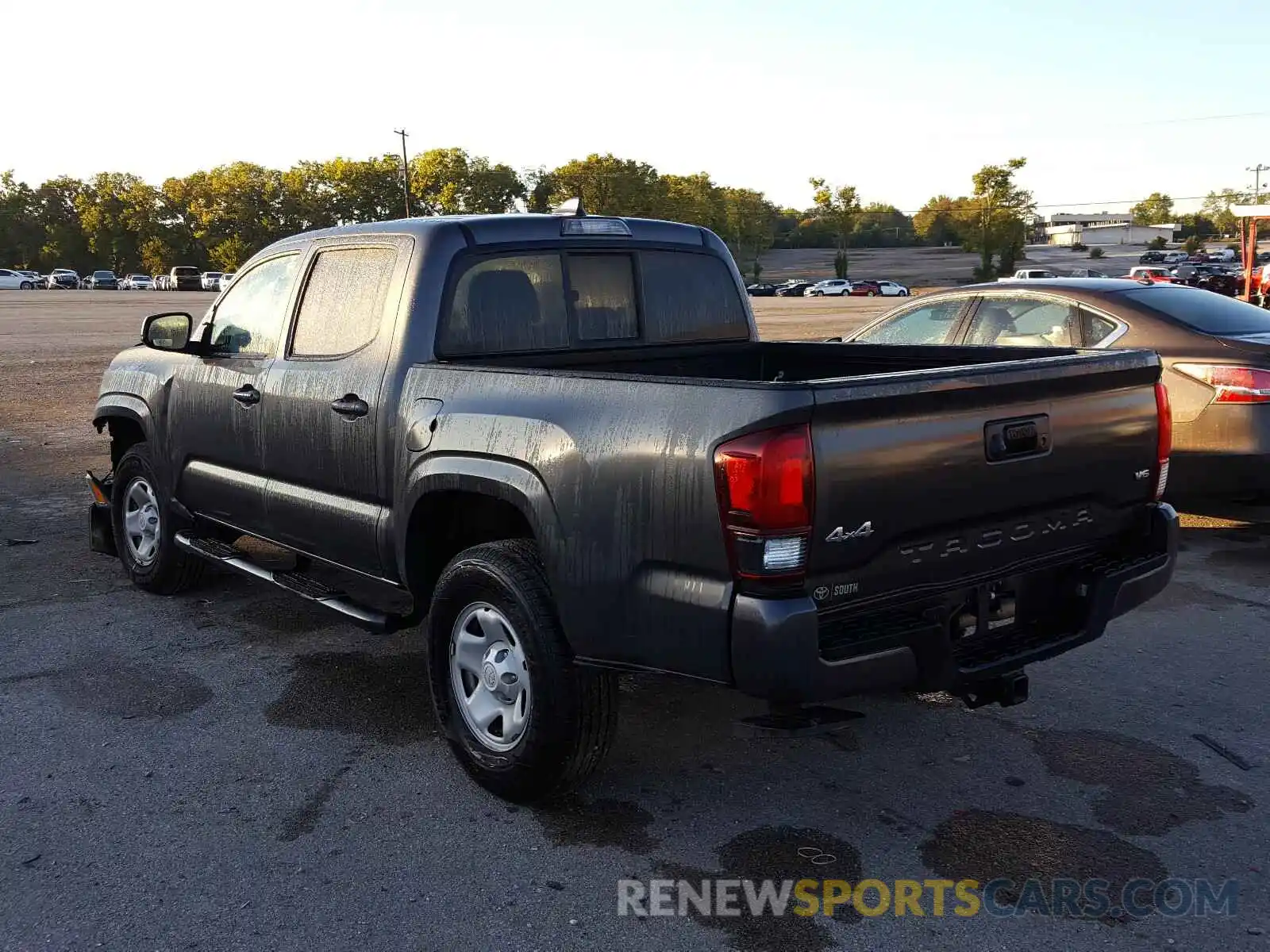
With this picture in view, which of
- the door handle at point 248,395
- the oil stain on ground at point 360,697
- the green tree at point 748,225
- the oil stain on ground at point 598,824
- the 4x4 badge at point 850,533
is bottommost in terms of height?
the oil stain on ground at point 598,824

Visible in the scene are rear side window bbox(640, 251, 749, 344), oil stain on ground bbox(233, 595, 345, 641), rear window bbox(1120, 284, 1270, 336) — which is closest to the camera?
rear side window bbox(640, 251, 749, 344)

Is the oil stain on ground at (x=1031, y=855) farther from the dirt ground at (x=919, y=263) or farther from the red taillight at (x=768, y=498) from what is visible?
the dirt ground at (x=919, y=263)

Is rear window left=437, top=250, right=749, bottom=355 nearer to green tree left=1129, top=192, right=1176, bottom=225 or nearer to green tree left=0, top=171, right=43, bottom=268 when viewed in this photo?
green tree left=0, top=171, right=43, bottom=268

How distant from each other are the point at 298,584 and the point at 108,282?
101265mm

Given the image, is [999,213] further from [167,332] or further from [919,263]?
[167,332]

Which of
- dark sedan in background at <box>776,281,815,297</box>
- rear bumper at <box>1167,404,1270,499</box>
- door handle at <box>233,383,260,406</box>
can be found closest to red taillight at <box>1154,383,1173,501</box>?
rear bumper at <box>1167,404,1270,499</box>

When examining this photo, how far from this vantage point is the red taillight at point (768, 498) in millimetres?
2850

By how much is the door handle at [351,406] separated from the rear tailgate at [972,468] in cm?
202

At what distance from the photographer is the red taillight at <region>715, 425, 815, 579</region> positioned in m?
2.85

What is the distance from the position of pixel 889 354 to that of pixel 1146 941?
8.39 feet

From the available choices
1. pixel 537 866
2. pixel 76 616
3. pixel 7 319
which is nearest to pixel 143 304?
pixel 7 319

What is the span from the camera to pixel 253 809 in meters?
3.65

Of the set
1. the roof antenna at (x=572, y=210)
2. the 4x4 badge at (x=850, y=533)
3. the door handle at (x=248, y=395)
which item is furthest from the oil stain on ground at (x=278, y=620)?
the 4x4 badge at (x=850, y=533)

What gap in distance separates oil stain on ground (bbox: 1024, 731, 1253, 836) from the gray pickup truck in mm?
575
